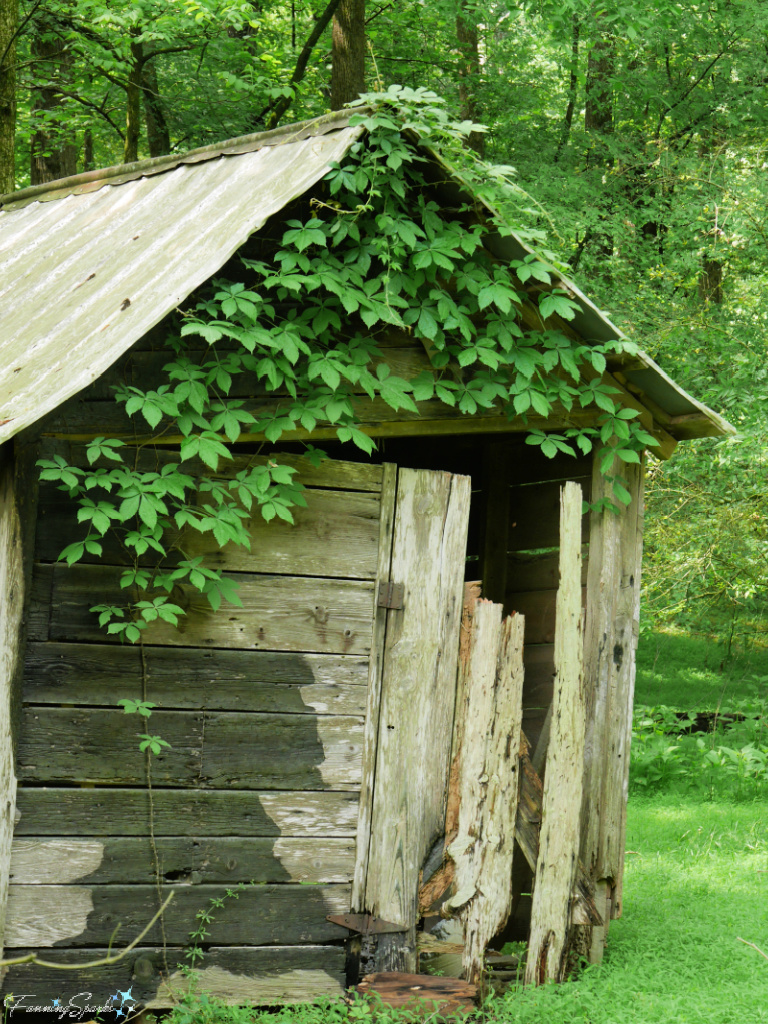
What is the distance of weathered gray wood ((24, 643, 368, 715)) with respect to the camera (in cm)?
389

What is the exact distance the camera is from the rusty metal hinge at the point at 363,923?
416cm

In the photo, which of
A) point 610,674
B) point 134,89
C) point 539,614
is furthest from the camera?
point 134,89

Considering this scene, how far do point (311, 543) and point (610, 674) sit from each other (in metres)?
1.66

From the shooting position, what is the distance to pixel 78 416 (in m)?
3.93

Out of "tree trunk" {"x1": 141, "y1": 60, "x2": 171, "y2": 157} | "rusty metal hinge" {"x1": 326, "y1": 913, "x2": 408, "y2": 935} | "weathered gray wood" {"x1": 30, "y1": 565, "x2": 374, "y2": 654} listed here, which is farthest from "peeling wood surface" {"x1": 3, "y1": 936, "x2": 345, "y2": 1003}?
"tree trunk" {"x1": 141, "y1": 60, "x2": 171, "y2": 157}

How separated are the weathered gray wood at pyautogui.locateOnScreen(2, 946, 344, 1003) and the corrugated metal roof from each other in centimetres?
224

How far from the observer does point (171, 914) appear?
396 cm

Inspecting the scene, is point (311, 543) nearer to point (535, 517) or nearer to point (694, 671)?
point (535, 517)

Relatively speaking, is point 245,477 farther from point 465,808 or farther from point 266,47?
point 266,47

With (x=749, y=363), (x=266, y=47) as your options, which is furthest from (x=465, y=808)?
(x=266, y=47)

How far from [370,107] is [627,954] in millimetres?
4243

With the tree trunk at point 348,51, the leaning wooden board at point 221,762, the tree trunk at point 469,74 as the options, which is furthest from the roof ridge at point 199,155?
the tree trunk at point 469,74

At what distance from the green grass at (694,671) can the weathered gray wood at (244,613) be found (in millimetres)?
8385

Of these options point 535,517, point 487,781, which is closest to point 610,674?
point 487,781
